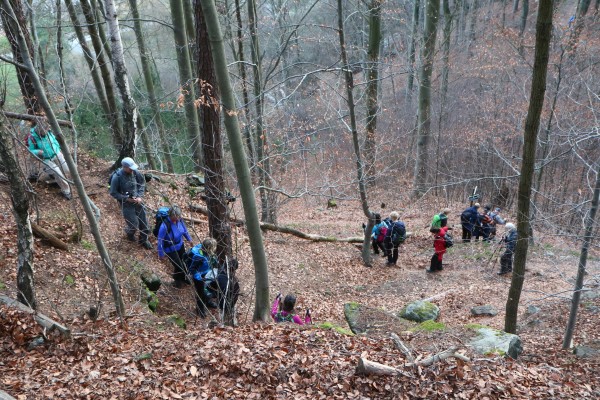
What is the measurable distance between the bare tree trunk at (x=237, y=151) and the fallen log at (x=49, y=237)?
12.6ft

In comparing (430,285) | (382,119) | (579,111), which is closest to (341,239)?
(430,285)

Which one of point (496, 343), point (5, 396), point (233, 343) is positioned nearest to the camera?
point (5, 396)

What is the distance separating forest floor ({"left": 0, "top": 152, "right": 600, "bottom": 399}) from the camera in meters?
4.07

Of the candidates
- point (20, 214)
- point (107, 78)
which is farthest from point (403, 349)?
point (107, 78)

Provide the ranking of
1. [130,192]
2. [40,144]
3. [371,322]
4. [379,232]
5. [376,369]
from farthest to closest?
[379,232] → [130,192] → [40,144] → [371,322] → [376,369]

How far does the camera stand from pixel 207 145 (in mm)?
7188

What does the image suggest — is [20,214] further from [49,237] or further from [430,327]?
[430,327]

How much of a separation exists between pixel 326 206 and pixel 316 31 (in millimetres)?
17620

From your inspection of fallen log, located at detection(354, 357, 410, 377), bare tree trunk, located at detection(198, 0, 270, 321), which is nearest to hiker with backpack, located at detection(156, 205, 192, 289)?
bare tree trunk, located at detection(198, 0, 270, 321)

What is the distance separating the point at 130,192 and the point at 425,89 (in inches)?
517

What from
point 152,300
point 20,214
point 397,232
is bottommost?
point 397,232

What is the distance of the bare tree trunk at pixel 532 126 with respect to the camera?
15.2 feet

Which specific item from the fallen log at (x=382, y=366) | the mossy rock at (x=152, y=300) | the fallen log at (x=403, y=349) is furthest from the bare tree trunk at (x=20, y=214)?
the fallen log at (x=403, y=349)

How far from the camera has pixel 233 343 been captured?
490cm
